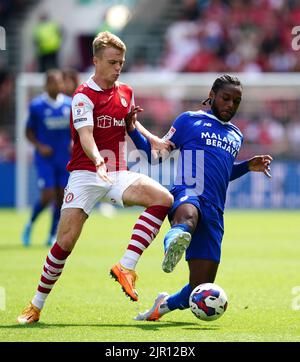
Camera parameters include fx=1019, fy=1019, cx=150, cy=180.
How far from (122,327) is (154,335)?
544 millimetres

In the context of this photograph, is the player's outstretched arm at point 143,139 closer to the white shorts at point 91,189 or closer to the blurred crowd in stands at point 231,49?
the white shorts at point 91,189

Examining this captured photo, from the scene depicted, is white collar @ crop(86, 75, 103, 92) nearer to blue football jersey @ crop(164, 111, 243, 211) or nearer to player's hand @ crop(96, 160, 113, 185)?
blue football jersey @ crop(164, 111, 243, 211)

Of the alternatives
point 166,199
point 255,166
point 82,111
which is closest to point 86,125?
point 82,111

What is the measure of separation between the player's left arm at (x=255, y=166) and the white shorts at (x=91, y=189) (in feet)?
3.22

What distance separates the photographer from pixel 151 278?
12.1 meters

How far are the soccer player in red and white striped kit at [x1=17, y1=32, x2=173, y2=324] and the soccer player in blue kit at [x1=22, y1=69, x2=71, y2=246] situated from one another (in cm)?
696

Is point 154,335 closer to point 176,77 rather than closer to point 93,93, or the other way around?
point 93,93

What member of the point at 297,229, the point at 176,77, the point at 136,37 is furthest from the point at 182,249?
the point at 136,37

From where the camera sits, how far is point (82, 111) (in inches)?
330

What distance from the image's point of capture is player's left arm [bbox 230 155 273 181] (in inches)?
348

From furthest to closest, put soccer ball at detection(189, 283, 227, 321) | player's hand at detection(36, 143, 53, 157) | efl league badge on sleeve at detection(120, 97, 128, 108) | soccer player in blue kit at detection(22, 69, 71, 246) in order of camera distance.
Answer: soccer player in blue kit at detection(22, 69, 71, 246) < player's hand at detection(36, 143, 53, 157) < efl league badge on sleeve at detection(120, 97, 128, 108) < soccer ball at detection(189, 283, 227, 321)

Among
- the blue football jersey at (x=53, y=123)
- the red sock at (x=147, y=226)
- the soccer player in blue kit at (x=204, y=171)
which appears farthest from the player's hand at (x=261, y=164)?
the blue football jersey at (x=53, y=123)

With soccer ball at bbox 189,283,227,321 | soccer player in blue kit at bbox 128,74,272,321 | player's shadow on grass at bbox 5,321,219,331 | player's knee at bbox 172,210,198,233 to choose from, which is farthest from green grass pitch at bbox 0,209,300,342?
player's knee at bbox 172,210,198,233

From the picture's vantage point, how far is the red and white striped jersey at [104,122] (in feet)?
27.8
